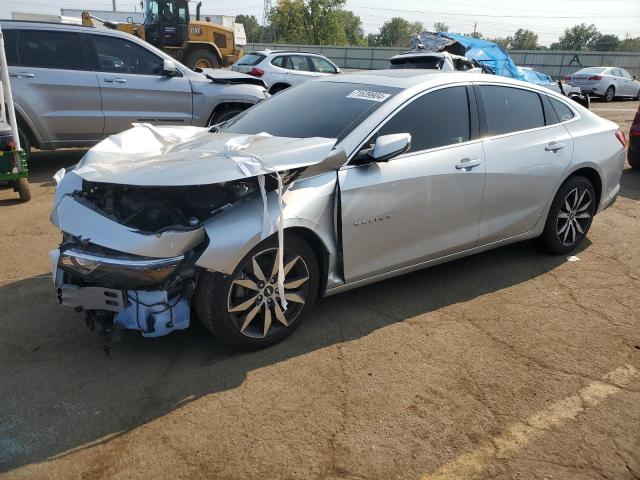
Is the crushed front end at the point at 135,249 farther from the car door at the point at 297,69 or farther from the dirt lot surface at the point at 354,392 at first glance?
the car door at the point at 297,69

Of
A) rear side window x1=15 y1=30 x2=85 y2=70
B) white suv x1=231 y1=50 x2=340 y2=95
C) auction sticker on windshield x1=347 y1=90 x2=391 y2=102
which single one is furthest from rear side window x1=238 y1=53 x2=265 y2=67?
auction sticker on windshield x1=347 y1=90 x2=391 y2=102

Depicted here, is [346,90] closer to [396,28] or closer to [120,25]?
[120,25]

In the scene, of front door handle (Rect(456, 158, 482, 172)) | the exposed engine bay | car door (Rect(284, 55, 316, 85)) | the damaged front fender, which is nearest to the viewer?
the damaged front fender

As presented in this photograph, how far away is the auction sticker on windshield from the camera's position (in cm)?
389

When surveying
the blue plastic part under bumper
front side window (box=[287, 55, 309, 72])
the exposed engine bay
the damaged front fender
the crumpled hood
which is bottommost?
the blue plastic part under bumper

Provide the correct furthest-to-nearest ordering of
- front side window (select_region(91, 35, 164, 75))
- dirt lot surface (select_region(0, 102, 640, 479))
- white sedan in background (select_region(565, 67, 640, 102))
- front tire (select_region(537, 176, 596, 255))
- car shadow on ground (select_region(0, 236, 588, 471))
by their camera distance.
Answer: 1. white sedan in background (select_region(565, 67, 640, 102))
2. front side window (select_region(91, 35, 164, 75))
3. front tire (select_region(537, 176, 596, 255))
4. car shadow on ground (select_region(0, 236, 588, 471))
5. dirt lot surface (select_region(0, 102, 640, 479))

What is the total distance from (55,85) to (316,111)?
4.95m

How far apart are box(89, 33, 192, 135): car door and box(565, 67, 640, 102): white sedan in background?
62.9 ft

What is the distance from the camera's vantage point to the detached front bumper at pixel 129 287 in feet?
9.50

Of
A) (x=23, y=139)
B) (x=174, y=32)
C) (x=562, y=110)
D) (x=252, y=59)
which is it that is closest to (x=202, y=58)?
(x=174, y=32)

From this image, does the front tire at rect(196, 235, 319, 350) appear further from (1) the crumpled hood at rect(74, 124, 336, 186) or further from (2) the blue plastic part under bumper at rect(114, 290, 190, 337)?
(1) the crumpled hood at rect(74, 124, 336, 186)

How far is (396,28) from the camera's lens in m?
110

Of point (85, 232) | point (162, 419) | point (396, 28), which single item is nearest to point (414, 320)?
point (162, 419)

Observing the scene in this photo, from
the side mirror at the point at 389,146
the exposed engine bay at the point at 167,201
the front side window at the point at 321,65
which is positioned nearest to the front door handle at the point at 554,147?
the side mirror at the point at 389,146
